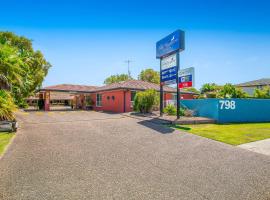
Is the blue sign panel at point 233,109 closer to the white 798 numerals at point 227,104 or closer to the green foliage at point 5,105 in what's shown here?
the white 798 numerals at point 227,104

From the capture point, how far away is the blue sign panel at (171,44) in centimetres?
1454

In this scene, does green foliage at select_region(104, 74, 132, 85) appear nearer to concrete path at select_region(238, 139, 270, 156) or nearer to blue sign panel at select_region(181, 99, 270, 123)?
blue sign panel at select_region(181, 99, 270, 123)

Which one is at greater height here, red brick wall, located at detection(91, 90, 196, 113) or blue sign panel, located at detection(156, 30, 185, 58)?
blue sign panel, located at detection(156, 30, 185, 58)

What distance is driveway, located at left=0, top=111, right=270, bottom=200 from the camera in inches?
153

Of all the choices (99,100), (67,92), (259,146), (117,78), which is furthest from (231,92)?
(117,78)

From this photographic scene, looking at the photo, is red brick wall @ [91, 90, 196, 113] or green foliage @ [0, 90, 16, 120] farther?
red brick wall @ [91, 90, 196, 113]

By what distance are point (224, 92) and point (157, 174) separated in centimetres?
2241

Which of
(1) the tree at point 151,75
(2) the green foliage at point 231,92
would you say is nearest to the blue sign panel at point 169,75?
(2) the green foliage at point 231,92

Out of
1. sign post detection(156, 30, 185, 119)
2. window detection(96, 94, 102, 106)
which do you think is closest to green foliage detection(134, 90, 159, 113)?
sign post detection(156, 30, 185, 119)

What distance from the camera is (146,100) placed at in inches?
736

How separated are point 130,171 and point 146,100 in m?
13.8

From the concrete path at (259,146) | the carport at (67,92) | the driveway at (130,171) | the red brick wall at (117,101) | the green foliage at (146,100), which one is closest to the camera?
the driveway at (130,171)

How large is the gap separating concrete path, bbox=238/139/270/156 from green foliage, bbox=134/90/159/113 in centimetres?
1107

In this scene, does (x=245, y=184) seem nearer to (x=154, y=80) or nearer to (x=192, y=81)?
(x=192, y=81)
